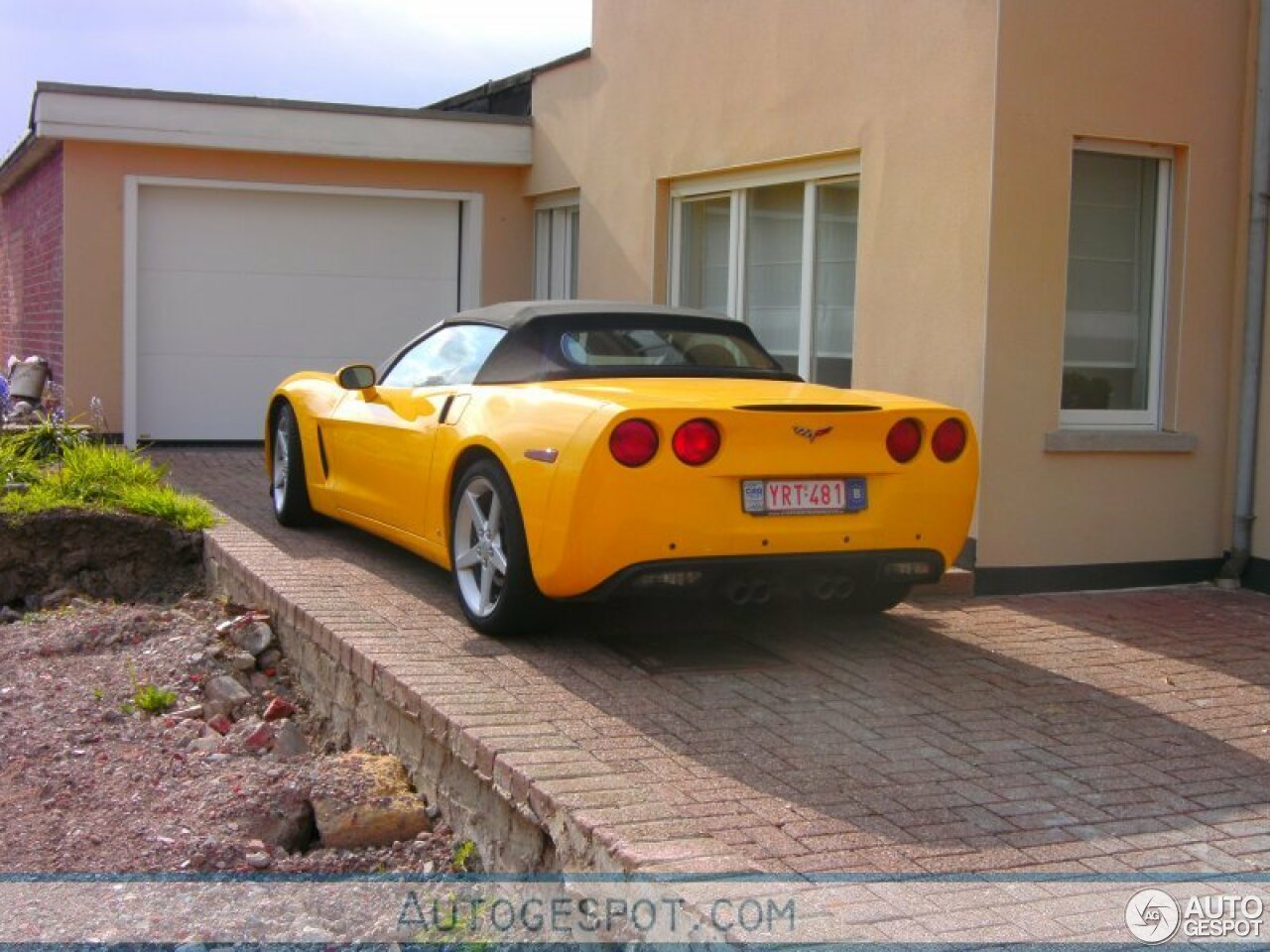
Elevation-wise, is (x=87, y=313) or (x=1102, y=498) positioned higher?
(x=87, y=313)

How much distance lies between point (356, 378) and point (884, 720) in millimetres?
3619

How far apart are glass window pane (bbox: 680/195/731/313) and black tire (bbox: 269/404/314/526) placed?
316cm

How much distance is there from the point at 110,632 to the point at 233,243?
643cm

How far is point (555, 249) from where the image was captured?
554 inches

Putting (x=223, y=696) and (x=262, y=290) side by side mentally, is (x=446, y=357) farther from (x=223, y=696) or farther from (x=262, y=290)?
(x=262, y=290)

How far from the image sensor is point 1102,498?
8281 millimetres

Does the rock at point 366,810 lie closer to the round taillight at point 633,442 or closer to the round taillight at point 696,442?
the round taillight at point 633,442

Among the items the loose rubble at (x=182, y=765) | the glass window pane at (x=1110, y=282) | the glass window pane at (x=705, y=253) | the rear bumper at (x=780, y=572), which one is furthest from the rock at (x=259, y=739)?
the glass window pane at (x=705, y=253)

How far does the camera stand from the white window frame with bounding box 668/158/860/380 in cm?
972

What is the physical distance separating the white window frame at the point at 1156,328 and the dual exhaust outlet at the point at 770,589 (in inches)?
102

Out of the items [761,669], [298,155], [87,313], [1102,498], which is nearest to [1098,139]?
[1102,498]

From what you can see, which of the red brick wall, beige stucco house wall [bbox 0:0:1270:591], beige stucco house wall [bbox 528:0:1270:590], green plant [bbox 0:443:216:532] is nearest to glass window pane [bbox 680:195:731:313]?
beige stucco house wall [bbox 0:0:1270:591]

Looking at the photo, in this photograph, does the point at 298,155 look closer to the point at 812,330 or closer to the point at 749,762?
the point at 812,330

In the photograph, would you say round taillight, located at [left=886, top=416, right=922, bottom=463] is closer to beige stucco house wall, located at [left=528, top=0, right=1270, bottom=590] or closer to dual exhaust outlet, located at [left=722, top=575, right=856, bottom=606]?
dual exhaust outlet, located at [left=722, top=575, right=856, bottom=606]
